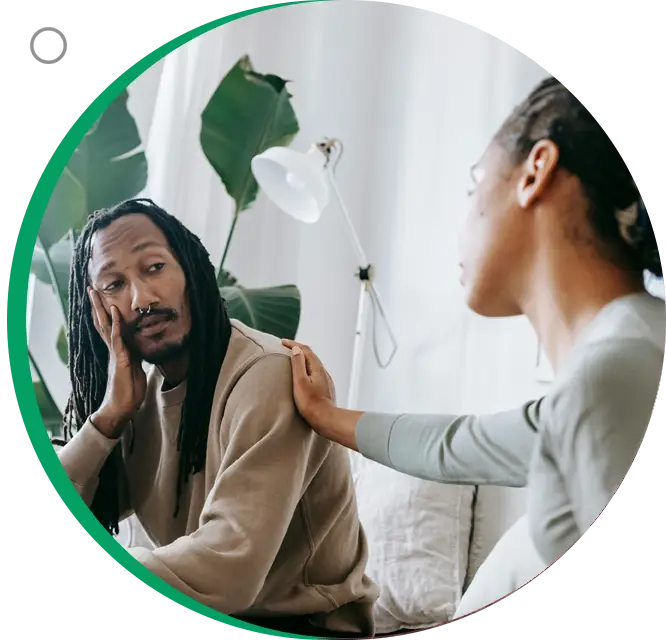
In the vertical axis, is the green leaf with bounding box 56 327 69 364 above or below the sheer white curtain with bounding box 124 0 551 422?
below

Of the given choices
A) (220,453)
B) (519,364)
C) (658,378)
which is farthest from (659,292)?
(220,453)

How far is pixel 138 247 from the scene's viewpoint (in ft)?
2.81

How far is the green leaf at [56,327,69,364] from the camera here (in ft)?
2.86

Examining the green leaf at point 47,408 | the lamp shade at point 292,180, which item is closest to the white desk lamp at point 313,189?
the lamp shade at point 292,180

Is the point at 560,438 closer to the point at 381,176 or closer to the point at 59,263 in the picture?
the point at 381,176

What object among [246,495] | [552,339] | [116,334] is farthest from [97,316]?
[552,339]

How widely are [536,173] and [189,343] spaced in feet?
1.42

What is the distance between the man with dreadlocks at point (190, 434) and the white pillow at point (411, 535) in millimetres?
20

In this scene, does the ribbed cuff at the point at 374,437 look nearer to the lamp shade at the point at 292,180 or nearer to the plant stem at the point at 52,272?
the lamp shade at the point at 292,180

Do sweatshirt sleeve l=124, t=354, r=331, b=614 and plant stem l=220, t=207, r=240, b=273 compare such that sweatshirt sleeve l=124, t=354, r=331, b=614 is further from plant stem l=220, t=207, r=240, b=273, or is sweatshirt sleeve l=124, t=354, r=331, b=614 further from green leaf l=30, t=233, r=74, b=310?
green leaf l=30, t=233, r=74, b=310

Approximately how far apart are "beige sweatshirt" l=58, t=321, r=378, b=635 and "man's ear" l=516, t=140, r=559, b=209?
33 cm

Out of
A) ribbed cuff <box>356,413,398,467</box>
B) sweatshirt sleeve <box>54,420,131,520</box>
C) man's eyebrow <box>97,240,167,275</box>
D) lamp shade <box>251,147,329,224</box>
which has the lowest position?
sweatshirt sleeve <box>54,420,131,520</box>

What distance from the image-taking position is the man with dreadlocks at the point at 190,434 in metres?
0.86

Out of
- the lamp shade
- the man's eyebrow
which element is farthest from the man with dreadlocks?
the lamp shade
